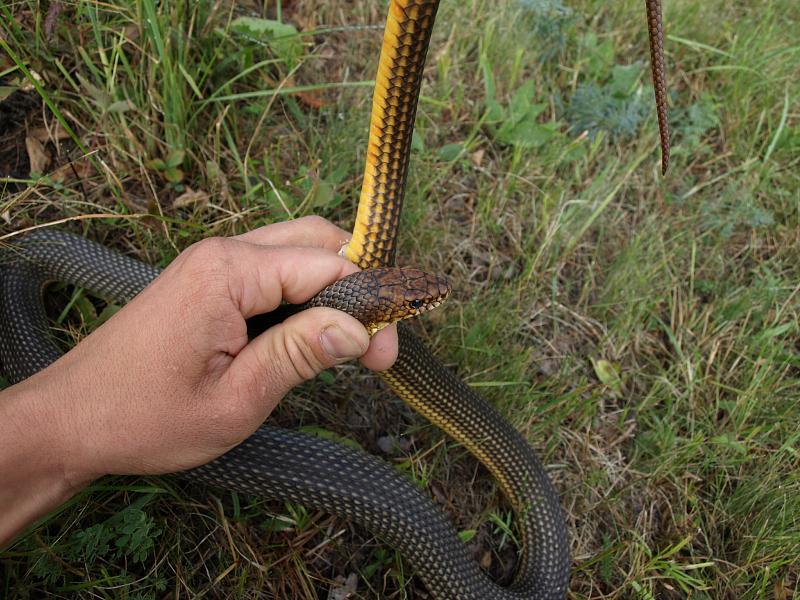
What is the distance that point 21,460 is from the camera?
2.07 m

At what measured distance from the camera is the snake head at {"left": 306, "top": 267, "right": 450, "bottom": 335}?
240cm

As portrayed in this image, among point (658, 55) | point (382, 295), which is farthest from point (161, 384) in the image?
point (658, 55)

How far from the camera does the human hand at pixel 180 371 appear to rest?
6.85ft

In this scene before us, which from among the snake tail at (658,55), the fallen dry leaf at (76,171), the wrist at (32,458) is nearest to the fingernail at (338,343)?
the wrist at (32,458)

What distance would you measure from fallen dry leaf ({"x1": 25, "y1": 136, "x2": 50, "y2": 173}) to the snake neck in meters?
1.96

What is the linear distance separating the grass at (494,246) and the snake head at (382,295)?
1.02 m

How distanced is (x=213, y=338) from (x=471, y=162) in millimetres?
2632

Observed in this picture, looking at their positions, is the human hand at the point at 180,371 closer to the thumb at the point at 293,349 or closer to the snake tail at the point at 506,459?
the thumb at the point at 293,349

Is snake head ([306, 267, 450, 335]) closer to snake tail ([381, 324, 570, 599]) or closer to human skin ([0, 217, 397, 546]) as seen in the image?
human skin ([0, 217, 397, 546])

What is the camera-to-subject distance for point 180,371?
2072mm

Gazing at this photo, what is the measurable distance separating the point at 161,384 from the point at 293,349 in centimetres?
46

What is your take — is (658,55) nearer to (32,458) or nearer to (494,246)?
(494,246)

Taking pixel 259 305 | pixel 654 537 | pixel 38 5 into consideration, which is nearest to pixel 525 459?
pixel 654 537

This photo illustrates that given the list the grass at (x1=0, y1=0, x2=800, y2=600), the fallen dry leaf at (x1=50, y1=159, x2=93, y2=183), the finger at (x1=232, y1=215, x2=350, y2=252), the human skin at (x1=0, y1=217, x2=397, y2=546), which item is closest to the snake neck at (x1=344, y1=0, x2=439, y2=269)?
the finger at (x1=232, y1=215, x2=350, y2=252)
